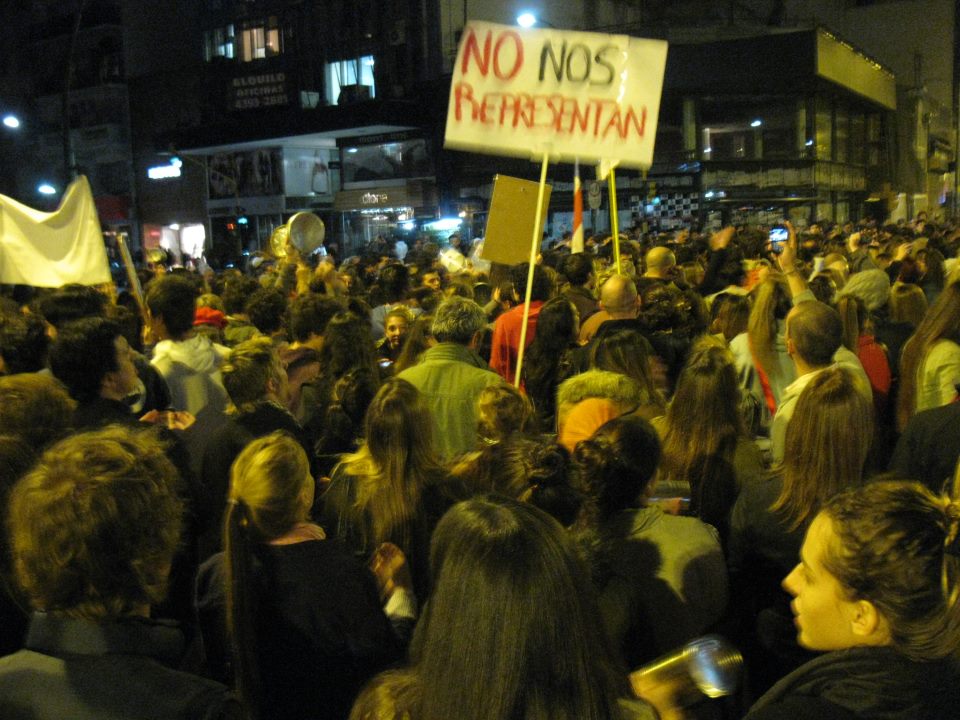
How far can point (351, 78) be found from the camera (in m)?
35.2

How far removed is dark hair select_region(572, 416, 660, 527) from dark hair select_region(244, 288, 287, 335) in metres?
4.13

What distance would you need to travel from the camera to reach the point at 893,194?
3853cm

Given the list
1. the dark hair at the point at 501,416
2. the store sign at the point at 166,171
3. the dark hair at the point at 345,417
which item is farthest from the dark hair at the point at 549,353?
the store sign at the point at 166,171

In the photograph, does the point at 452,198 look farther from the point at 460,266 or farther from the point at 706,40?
the point at 460,266

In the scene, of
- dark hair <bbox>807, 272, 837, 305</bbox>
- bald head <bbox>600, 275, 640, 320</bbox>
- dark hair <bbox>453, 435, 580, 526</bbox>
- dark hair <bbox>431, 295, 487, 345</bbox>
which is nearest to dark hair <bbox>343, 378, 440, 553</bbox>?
dark hair <bbox>453, 435, 580, 526</bbox>

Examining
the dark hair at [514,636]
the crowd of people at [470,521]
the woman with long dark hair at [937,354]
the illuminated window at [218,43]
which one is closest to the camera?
the dark hair at [514,636]

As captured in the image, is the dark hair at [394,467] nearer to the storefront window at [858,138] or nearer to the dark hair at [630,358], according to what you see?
the dark hair at [630,358]

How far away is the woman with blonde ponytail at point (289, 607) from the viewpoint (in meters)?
2.76

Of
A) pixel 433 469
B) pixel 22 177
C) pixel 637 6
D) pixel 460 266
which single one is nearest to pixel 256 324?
pixel 433 469

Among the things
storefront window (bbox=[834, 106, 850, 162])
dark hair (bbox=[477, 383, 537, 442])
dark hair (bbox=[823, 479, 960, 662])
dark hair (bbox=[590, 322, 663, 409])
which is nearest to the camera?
dark hair (bbox=[823, 479, 960, 662])

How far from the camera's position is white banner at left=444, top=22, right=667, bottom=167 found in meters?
6.00

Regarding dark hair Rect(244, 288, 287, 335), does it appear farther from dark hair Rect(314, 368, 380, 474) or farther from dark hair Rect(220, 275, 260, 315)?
dark hair Rect(314, 368, 380, 474)

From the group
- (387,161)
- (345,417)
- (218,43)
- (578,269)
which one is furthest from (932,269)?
(218,43)

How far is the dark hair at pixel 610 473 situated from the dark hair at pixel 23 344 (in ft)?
11.1
